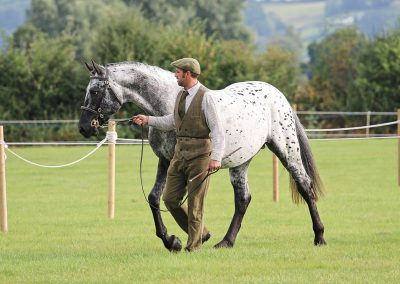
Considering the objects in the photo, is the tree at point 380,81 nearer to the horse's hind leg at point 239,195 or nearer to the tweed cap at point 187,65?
the horse's hind leg at point 239,195

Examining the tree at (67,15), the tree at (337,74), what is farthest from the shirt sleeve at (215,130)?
the tree at (67,15)

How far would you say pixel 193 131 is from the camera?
9656mm

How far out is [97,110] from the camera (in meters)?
10.2

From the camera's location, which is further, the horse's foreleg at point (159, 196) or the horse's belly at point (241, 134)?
the horse's foreleg at point (159, 196)

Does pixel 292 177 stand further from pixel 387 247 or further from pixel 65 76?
pixel 65 76

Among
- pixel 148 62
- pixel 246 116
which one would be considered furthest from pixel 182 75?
pixel 148 62

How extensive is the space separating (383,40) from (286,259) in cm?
3292

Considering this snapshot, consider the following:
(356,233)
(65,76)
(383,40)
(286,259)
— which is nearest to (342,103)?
(383,40)

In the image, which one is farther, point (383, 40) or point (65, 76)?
point (383, 40)

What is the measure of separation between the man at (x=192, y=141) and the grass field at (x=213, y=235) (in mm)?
495

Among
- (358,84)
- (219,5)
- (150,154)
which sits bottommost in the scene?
(150,154)

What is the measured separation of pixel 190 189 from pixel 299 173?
1734 millimetres

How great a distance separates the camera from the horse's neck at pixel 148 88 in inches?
405

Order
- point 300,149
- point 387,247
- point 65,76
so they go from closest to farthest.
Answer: point 387,247
point 300,149
point 65,76
